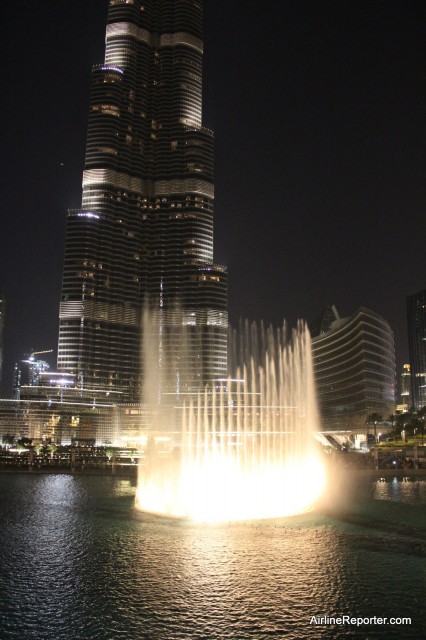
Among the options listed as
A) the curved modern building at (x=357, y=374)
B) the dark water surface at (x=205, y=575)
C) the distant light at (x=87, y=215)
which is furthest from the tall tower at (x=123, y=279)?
the dark water surface at (x=205, y=575)

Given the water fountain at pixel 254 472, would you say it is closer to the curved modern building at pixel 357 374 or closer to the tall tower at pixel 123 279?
the curved modern building at pixel 357 374

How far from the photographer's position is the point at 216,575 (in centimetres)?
1998

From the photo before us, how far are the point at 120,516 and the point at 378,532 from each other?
1444 centimetres

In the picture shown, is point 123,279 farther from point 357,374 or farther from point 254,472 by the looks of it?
point 254,472

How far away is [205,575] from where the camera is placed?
65.7 ft

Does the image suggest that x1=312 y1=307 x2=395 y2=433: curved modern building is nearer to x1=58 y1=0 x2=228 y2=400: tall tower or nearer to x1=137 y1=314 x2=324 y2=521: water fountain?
x1=58 y1=0 x2=228 y2=400: tall tower

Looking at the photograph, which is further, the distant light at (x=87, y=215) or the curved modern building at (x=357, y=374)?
the distant light at (x=87, y=215)

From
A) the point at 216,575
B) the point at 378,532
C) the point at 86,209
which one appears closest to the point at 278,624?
the point at 216,575

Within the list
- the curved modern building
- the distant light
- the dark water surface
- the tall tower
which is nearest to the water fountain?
the dark water surface

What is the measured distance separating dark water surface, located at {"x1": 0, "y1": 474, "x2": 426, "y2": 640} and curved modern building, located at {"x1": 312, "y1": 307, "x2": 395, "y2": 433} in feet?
380

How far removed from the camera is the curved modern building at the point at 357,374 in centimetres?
14675

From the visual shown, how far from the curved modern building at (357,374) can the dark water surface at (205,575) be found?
115742 millimetres

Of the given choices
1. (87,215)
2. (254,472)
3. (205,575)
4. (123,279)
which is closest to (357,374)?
(123,279)

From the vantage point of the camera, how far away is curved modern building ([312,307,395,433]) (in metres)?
147
